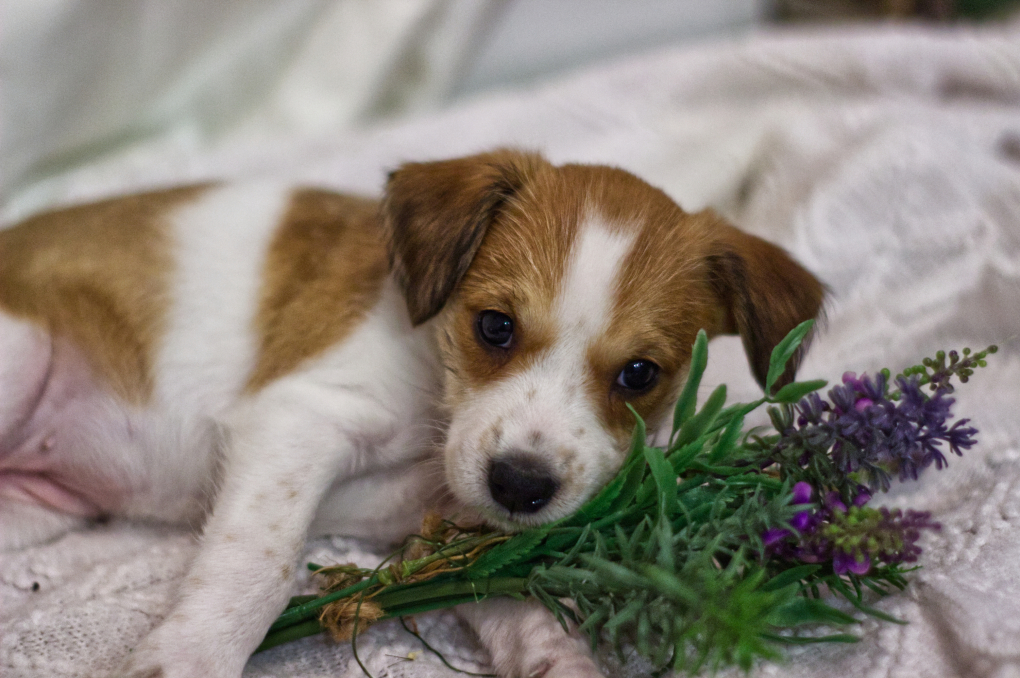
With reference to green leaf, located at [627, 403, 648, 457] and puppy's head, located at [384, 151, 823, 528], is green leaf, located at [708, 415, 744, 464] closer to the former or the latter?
green leaf, located at [627, 403, 648, 457]

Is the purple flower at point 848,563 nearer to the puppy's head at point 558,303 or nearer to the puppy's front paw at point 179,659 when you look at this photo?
the puppy's head at point 558,303

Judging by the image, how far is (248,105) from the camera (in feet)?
11.8

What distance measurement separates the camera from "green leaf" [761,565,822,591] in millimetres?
1314

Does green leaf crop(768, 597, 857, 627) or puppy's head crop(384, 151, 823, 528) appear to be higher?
puppy's head crop(384, 151, 823, 528)

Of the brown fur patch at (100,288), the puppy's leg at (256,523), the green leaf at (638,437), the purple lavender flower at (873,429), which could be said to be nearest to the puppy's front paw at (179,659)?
the puppy's leg at (256,523)

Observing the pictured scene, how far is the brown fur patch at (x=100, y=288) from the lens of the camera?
200 centimetres

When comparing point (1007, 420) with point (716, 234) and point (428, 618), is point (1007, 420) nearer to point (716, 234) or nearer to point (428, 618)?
point (716, 234)

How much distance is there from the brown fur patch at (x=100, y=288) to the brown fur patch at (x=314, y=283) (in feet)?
0.93

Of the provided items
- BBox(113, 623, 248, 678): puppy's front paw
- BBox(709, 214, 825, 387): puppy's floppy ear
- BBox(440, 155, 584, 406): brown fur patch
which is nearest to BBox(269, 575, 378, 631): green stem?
BBox(113, 623, 248, 678): puppy's front paw

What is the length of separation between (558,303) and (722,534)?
21.5 inches

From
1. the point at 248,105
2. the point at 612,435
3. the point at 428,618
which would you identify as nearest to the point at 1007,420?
the point at 612,435

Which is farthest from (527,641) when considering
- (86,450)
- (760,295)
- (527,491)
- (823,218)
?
(823,218)

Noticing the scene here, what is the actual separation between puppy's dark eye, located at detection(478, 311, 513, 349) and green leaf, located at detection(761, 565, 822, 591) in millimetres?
659

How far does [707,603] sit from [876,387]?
0.50 meters
